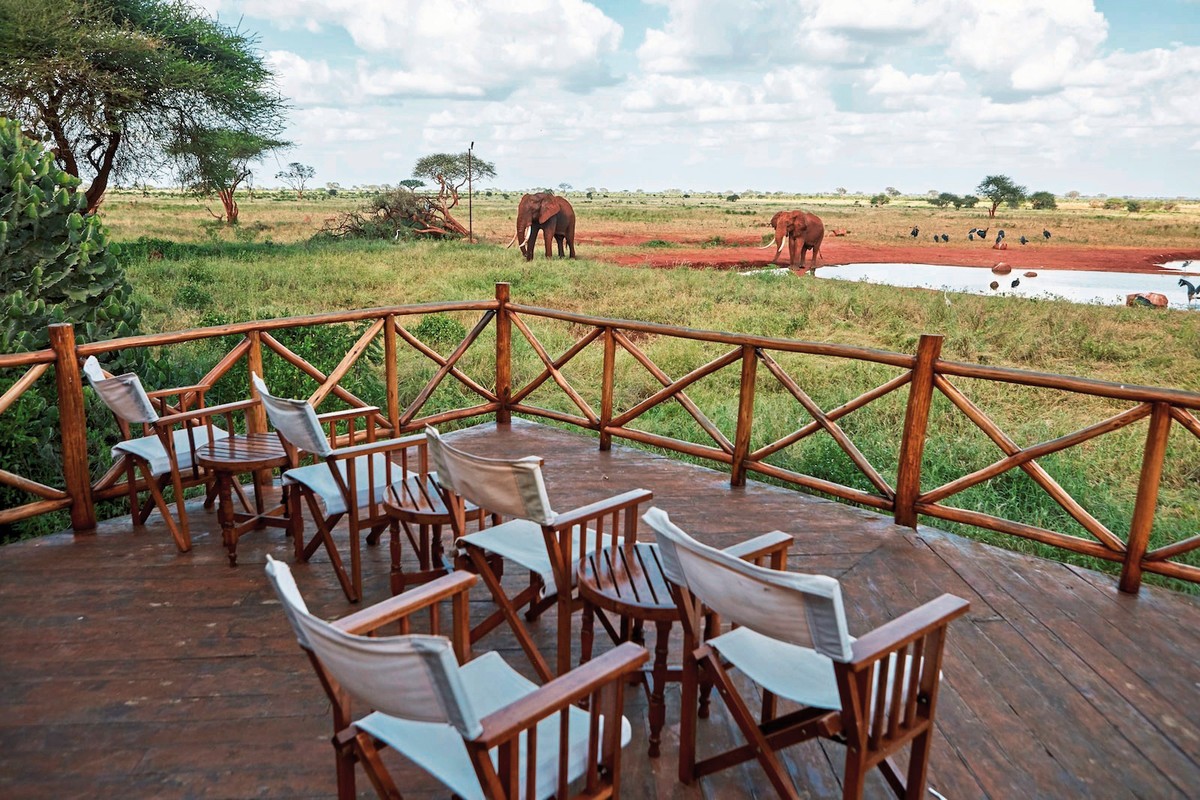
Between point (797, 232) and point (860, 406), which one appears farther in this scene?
point (797, 232)

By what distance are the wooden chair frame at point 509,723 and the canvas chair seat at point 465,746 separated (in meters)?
0.03

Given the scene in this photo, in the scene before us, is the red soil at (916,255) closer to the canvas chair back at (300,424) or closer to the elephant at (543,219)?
the elephant at (543,219)

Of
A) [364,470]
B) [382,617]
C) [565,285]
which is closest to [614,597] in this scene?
[382,617]

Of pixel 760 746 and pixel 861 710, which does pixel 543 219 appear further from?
pixel 861 710

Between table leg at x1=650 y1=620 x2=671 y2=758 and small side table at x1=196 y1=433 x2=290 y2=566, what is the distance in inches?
77.3

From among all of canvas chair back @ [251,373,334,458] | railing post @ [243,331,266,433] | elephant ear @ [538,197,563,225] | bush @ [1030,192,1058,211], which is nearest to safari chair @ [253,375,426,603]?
canvas chair back @ [251,373,334,458]

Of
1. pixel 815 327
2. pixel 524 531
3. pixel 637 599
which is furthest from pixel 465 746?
pixel 815 327

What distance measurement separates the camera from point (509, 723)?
1458mm

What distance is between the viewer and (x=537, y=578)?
2699 millimetres

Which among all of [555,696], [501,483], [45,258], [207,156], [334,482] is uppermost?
[207,156]

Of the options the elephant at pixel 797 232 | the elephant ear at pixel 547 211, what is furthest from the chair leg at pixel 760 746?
the elephant at pixel 797 232

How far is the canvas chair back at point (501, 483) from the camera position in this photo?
2.32 metres

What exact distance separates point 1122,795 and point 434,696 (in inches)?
76.4

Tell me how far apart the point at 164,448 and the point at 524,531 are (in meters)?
1.82
